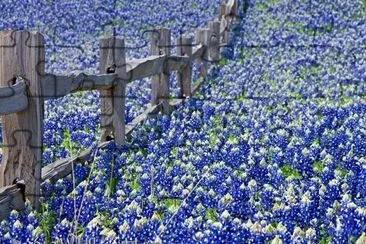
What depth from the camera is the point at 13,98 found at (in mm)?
4973

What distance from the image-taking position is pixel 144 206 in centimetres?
530

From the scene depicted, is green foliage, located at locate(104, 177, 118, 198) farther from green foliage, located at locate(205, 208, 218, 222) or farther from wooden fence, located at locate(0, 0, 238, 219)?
green foliage, located at locate(205, 208, 218, 222)

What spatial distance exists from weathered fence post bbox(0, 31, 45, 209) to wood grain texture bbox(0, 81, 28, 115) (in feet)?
0.27

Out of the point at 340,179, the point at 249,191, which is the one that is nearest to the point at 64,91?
the point at 249,191

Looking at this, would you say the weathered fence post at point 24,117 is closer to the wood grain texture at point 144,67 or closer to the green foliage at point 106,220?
the green foliage at point 106,220

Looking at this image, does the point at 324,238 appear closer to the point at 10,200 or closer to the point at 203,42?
the point at 10,200

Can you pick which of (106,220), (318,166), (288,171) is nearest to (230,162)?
(288,171)

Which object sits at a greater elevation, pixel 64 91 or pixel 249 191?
pixel 64 91

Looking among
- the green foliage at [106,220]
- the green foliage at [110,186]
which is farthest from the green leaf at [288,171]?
the green foliage at [106,220]

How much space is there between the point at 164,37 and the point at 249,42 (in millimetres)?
7295

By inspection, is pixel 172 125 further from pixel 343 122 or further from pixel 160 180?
pixel 160 180

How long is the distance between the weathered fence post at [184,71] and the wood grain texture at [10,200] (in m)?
5.44

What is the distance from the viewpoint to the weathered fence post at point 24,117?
5152mm

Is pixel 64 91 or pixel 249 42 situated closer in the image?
pixel 64 91
